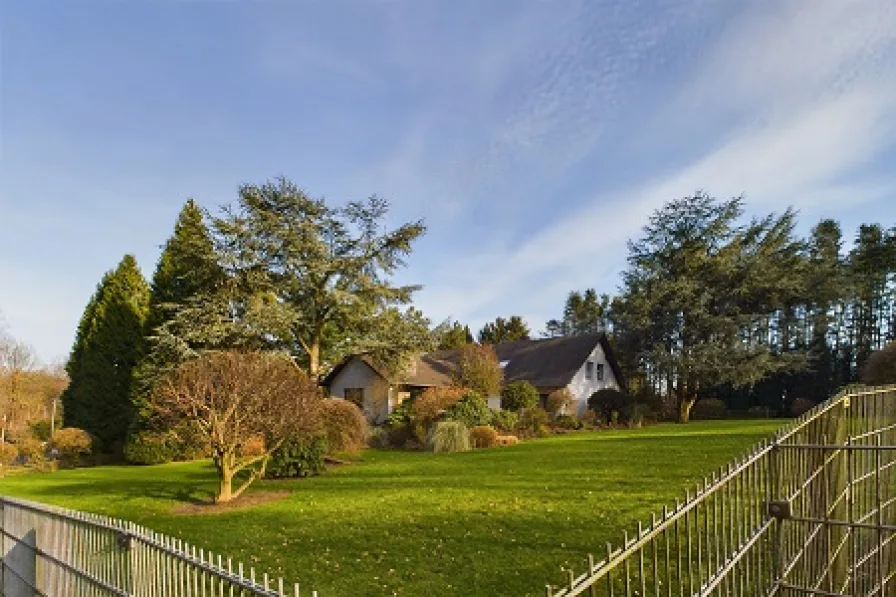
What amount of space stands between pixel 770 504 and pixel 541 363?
30955 mm

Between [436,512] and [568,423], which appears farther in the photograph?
[568,423]

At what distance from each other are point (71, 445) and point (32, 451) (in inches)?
52.2

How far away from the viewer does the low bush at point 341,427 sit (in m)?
17.1

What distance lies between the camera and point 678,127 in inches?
529

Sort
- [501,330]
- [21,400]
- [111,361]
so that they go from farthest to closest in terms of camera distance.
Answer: [501,330], [21,400], [111,361]

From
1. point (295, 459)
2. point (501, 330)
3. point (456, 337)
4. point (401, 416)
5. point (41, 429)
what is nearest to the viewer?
point (295, 459)

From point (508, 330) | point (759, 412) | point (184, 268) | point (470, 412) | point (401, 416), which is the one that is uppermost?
point (184, 268)

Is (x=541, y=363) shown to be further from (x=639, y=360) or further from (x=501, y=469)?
(x=501, y=469)

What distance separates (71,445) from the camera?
2298cm

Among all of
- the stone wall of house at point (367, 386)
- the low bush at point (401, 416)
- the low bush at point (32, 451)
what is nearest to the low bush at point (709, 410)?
the stone wall of house at point (367, 386)

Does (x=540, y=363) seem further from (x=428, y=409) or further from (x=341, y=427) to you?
(x=341, y=427)

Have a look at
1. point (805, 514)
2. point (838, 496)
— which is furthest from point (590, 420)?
point (805, 514)

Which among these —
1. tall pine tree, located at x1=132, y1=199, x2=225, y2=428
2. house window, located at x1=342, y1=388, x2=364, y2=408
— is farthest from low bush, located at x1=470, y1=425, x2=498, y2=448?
tall pine tree, located at x1=132, y1=199, x2=225, y2=428

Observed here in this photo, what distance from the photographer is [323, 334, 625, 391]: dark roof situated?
31.9 m
